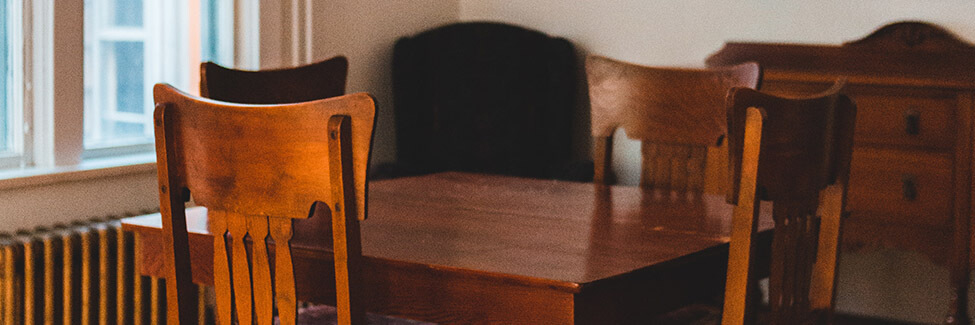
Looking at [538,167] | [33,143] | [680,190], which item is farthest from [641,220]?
[538,167]

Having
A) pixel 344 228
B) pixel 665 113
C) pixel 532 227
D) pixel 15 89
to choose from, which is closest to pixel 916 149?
pixel 665 113

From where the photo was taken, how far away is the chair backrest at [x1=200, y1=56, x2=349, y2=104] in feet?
6.73

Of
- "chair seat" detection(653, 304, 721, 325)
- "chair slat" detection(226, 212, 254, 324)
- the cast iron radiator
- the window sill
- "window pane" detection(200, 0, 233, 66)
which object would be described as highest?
"window pane" detection(200, 0, 233, 66)

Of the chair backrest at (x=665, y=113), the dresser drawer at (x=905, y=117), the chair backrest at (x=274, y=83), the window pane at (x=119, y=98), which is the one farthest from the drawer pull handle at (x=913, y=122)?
the window pane at (x=119, y=98)

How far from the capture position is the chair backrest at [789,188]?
1346 mm

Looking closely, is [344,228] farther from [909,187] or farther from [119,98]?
[909,187]

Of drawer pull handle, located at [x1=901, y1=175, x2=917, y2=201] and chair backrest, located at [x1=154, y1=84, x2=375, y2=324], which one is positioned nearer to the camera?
chair backrest, located at [x1=154, y1=84, x2=375, y2=324]

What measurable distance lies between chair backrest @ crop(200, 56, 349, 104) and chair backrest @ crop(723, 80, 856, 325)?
1163 millimetres

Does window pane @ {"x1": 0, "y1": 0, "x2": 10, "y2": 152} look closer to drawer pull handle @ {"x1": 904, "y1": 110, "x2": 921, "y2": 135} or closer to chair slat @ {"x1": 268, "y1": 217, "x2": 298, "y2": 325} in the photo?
chair slat @ {"x1": 268, "y1": 217, "x2": 298, "y2": 325}

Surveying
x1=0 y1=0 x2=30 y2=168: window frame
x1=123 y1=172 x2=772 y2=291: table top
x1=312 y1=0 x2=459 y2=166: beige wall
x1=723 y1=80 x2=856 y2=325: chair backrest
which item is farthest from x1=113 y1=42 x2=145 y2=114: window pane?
x1=723 y1=80 x2=856 y2=325: chair backrest

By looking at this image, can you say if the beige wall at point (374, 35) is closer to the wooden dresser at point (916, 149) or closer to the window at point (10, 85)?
the window at point (10, 85)

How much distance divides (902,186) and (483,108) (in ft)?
5.42

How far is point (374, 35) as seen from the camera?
159 inches

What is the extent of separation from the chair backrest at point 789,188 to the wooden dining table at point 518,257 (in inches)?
5.0
